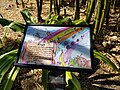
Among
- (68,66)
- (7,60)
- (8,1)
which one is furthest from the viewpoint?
(8,1)

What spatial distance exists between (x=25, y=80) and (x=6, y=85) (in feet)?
1.16

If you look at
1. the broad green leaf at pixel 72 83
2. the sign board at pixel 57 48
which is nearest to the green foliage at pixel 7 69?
the sign board at pixel 57 48

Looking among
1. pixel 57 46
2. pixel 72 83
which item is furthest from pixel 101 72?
pixel 57 46

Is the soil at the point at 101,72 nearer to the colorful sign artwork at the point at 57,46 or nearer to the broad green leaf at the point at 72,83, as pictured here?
the broad green leaf at the point at 72,83

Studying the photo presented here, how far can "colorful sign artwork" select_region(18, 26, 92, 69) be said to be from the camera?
1.23 m

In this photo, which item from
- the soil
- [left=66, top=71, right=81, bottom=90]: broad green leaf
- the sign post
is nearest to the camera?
the sign post

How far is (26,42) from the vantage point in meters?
1.34

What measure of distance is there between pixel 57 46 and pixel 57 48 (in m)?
0.02

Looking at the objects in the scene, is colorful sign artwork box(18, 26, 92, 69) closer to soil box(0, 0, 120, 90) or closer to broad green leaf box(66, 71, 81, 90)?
broad green leaf box(66, 71, 81, 90)

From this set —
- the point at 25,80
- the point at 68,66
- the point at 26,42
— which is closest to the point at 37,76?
the point at 25,80

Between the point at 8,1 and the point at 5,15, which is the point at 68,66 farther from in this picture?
the point at 8,1

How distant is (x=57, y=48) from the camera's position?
4.25ft

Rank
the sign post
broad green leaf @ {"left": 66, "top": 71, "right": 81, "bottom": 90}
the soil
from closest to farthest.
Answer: the sign post → broad green leaf @ {"left": 66, "top": 71, "right": 81, "bottom": 90} → the soil

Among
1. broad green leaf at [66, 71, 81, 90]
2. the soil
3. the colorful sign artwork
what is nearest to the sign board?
the colorful sign artwork
